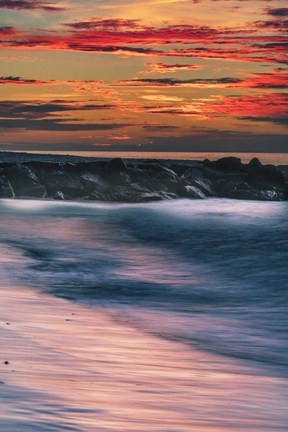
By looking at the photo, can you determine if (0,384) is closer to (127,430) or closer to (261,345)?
(127,430)

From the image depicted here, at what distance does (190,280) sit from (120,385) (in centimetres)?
1078

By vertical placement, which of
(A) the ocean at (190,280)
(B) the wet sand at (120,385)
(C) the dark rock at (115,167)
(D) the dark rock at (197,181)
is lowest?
(D) the dark rock at (197,181)

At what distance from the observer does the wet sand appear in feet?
20.7

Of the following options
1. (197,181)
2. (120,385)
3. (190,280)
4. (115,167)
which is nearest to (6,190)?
(115,167)

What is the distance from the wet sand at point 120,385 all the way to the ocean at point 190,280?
3cm

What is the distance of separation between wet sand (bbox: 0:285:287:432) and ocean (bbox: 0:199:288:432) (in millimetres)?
35

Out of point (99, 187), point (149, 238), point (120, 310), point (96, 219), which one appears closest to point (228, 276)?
point (120, 310)

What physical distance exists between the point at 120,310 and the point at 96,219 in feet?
67.8

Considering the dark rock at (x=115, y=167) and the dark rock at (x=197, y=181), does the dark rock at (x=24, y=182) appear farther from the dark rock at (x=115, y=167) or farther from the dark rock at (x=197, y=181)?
the dark rock at (x=197, y=181)

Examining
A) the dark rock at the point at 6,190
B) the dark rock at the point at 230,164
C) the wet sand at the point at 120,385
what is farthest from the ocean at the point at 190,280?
the dark rock at the point at 230,164

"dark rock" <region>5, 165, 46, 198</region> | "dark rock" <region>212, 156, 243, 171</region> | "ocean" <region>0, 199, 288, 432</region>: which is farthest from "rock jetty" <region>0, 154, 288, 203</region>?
"ocean" <region>0, 199, 288, 432</region>

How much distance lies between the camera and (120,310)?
42.3ft

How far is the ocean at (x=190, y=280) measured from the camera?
7512 millimetres

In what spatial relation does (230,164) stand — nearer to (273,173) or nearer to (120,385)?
(273,173)
